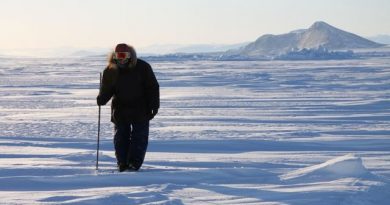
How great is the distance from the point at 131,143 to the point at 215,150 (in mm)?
2939

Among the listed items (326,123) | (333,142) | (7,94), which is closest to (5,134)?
(333,142)

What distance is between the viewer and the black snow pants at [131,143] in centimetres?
543

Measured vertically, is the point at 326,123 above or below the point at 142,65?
below

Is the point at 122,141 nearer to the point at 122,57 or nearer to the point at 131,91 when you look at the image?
the point at 131,91

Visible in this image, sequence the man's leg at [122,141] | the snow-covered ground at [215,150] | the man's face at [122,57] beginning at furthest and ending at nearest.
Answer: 1. the man's leg at [122,141]
2. the man's face at [122,57]
3. the snow-covered ground at [215,150]

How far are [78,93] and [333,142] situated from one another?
12962 mm

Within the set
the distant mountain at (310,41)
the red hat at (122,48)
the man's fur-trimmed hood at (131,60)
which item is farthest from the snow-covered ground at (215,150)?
the distant mountain at (310,41)

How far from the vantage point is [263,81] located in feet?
88.5

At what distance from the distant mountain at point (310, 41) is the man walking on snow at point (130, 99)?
89.6m

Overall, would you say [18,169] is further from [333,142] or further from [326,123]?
[326,123]

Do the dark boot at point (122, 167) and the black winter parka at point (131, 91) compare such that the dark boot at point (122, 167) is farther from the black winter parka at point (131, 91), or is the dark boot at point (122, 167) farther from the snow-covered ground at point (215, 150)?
the black winter parka at point (131, 91)

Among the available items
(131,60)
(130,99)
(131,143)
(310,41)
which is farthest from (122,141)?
(310,41)

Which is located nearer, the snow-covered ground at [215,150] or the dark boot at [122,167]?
the snow-covered ground at [215,150]

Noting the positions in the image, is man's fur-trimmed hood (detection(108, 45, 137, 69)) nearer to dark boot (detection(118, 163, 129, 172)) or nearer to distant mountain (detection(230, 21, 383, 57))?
dark boot (detection(118, 163, 129, 172))
